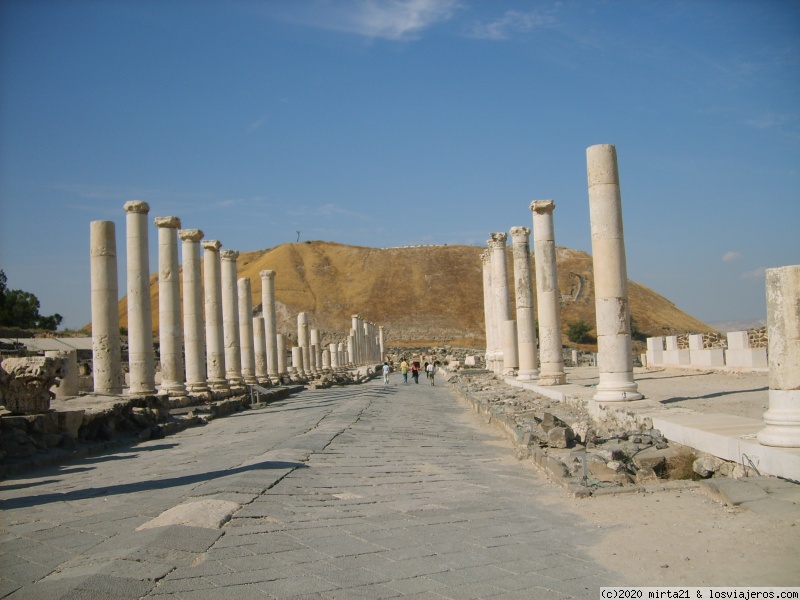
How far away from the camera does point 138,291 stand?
18.3 meters

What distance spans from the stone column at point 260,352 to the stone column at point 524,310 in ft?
33.8

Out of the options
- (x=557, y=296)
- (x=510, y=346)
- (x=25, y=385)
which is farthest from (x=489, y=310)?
(x=25, y=385)

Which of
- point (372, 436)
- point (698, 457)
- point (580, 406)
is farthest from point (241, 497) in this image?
point (580, 406)

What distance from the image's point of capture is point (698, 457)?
28.0ft

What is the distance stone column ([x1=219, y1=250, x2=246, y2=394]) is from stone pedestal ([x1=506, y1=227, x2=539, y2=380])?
896 cm

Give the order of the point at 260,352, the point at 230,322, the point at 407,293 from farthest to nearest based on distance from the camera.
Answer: the point at 407,293 → the point at 260,352 → the point at 230,322

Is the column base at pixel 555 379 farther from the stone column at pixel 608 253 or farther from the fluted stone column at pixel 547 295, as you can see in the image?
the stone column at pixel 608 253

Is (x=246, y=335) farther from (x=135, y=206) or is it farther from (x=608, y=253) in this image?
(x=608, y=253)

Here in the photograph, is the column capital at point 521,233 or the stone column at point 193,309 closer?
the stone column at point 193,309

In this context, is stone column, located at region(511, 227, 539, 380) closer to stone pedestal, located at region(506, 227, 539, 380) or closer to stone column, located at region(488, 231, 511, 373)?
stone pedestal, located at region(506, 227, 539, 380)

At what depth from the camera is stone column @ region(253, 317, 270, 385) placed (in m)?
30.9

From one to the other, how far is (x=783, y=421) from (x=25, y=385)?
10844 mm

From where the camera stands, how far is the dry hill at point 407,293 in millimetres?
103625

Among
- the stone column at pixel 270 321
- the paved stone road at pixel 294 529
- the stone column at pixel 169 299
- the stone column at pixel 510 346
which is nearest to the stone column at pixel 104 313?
the stone column at pixel 169 299
